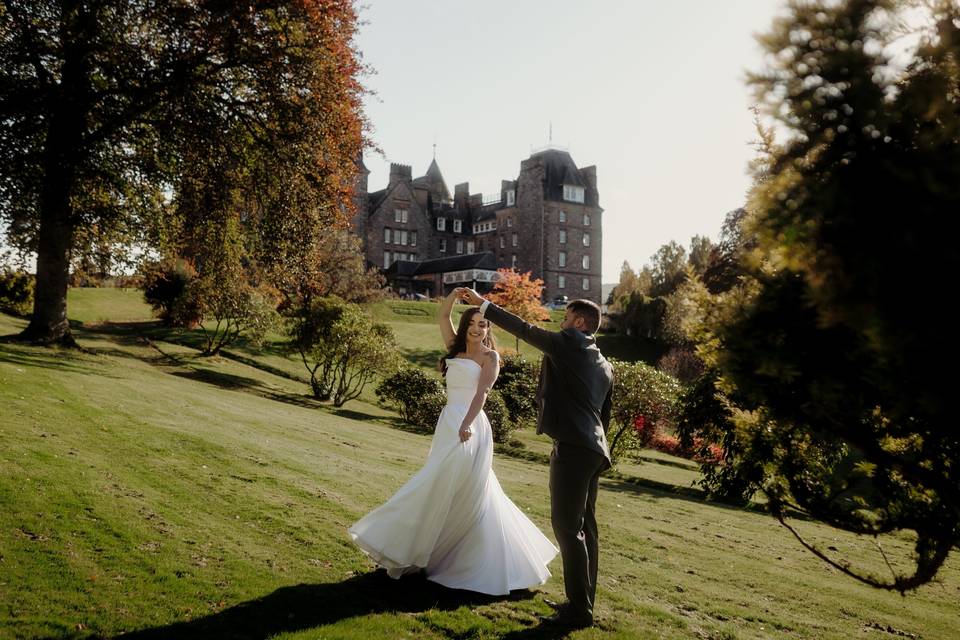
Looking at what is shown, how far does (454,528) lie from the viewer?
22.6 feet

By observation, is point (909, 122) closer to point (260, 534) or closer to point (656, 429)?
point (260, 534)

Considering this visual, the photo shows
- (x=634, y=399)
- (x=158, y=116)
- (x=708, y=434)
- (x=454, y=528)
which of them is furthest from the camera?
(x=634, y=399)

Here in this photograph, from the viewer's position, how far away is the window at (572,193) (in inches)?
3548

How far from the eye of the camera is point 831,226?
306 cm

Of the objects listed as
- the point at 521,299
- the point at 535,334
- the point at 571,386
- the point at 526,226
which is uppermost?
the point at 526,226

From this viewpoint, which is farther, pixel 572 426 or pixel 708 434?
pixel 708 434

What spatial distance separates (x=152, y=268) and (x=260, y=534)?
17138 mm

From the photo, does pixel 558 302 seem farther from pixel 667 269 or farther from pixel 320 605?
pixel 320 605

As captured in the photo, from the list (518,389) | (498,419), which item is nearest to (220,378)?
(498,419)

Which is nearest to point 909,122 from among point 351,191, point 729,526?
point 729,526

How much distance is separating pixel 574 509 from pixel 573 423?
74 centimetres

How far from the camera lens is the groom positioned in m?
6.05

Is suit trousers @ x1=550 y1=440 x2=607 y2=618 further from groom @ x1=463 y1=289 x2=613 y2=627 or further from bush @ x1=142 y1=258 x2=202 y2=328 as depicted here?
bush @ x1=142 y1=258 x2=202 y2=328

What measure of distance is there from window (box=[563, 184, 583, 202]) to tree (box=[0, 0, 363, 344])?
70761 millimetres
